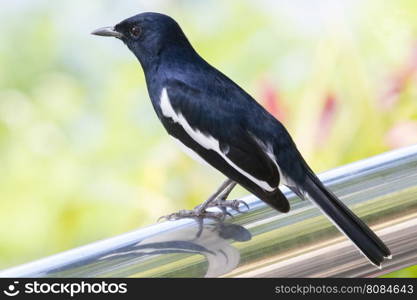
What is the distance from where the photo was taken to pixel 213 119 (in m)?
1.36

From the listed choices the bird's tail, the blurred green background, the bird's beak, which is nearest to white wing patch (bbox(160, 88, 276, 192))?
the bird's beak

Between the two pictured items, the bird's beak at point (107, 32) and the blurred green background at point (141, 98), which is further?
the blurred green background at point (141, 98)

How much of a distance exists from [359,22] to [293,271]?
4.91 ft

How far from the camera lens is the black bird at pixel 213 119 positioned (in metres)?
1.30

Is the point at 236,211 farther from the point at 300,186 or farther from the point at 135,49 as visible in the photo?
the point at 135,49

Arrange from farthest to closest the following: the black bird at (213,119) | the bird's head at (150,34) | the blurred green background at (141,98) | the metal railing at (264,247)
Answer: the blurred green background at (141,98)
the bird's head at (150,34)
the black bird at (213,119)
the metal railing at (264,247)

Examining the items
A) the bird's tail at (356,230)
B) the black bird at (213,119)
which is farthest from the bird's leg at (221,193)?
the bird's tail at (356,230)

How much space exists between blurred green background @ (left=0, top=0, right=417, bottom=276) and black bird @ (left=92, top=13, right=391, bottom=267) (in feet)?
1.30

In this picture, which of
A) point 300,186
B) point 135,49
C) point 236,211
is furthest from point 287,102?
point 236,211

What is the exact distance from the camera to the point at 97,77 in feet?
6.98

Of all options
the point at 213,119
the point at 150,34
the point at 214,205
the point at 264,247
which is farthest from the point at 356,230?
the point at 150,34

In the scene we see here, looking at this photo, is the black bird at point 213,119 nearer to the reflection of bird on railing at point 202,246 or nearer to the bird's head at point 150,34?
the bird's head at point 150,34

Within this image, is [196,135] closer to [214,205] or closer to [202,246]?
[214,205]

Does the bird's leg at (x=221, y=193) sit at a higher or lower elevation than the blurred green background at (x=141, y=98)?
lower
